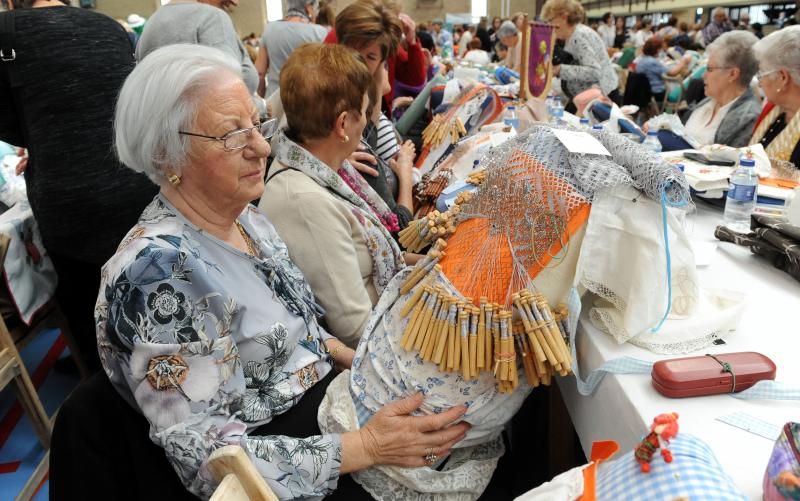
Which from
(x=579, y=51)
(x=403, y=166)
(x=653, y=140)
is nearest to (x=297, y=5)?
(x=403, y=166)

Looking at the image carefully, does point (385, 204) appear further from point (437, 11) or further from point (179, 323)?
point (437, 11)

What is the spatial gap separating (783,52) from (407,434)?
2651mm

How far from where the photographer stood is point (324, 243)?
160cm

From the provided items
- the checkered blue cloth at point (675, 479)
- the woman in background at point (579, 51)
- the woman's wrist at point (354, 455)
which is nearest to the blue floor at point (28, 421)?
the woman's wrist at point (354, 455)

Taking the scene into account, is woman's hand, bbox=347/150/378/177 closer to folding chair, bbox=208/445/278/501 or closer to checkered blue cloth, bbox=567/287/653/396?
checkered blue cloth, bbox=567/287/653/396

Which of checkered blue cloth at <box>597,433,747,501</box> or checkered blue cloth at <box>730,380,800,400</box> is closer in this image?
checkered blue cloth at <box>597,433,747,501</box>

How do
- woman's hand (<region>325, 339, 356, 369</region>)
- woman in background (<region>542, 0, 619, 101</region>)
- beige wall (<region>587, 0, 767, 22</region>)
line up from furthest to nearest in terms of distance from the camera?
beige wall (<region>587, 0, 767, 22</region>)
woman in background (<region>542, 0, 619, 101</region>)
woman's hand (<region>325, 339, 356, 369</region>)

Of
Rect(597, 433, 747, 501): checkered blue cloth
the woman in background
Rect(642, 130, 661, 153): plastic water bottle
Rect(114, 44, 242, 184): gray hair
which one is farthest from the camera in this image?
the woman in background

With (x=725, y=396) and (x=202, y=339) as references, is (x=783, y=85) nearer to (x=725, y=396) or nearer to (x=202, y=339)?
(x=725, y=396)

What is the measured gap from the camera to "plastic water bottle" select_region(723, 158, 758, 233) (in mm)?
1853

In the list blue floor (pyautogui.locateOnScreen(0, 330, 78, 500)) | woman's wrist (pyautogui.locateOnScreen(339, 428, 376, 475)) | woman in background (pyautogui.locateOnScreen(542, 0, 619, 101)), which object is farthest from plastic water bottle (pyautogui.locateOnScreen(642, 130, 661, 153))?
blue floor (pyautogui.locateOnScreen(0, 330, 78, 500))

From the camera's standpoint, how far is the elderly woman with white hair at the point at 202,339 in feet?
3.32

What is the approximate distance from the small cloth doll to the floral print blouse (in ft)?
2.05

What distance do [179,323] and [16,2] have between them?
1834mm
